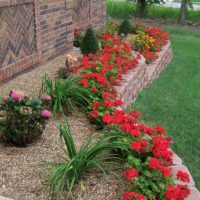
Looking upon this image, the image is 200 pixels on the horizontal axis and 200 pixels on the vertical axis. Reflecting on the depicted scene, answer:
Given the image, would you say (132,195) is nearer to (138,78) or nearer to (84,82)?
(84,82)

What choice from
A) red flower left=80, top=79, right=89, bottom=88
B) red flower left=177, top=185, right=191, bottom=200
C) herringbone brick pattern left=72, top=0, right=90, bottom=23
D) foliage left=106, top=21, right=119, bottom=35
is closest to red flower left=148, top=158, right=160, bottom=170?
red flower left=177, top=185, right=191, bottom=200

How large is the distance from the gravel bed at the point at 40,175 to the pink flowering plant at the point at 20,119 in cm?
12

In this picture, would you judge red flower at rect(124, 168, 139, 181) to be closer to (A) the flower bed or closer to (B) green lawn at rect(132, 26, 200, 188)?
(A) the flower bed

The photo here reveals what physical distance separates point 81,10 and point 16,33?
4315mm

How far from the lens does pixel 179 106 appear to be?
6.70 metres

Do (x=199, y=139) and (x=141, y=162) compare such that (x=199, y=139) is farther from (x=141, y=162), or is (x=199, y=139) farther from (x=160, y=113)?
(x=141, y=162)

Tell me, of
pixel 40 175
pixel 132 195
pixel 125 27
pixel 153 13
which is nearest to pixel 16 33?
pixel 40 175

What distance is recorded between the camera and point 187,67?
1004 centimetres

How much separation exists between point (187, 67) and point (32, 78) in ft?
16.7

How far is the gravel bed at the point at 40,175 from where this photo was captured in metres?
3.18

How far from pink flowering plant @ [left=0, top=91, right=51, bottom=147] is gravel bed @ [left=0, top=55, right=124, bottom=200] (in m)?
0.12

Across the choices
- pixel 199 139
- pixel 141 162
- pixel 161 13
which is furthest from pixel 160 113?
pixel 161 13

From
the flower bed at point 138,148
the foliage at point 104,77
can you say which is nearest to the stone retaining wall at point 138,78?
the foliage at point 104,77

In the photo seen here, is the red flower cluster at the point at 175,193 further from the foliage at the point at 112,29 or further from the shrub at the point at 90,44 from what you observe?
the foliage at the point at 112,29
